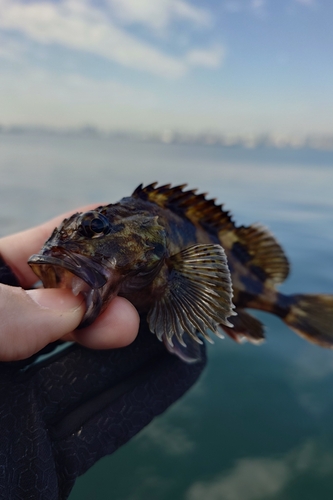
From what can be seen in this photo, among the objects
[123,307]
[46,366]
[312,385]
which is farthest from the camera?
[312,385]

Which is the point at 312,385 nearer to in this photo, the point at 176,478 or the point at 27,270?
the point at 176,478

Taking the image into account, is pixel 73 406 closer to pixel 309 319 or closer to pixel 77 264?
pixel 77 264

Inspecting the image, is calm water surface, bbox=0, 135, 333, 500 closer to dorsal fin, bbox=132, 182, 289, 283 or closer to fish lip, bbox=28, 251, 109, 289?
dorsal fin, bbox=132, 182, 289, 283

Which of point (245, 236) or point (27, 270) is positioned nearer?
point (27, 270)

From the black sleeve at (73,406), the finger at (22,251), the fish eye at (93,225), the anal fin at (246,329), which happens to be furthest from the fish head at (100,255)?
the anal fin at (246,329)

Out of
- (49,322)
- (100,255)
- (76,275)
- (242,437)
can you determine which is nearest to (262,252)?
(242,437)

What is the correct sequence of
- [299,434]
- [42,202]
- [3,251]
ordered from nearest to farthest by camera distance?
[3,251], [299,434], [42,202]

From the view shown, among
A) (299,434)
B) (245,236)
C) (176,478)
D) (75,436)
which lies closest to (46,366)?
(75,436)

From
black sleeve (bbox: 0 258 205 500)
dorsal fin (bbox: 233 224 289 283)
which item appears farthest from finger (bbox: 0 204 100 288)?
dorsal fin (bbox: 233 224 289 283)
